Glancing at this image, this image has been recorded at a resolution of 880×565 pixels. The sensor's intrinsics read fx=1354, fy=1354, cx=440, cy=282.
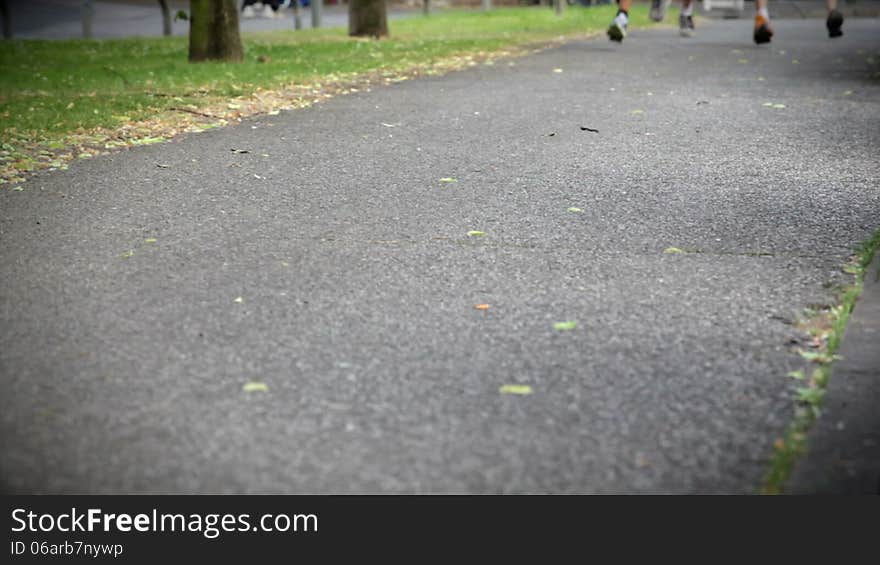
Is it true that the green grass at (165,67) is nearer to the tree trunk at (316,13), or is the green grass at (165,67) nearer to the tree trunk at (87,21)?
the tree trunk at (316,13)

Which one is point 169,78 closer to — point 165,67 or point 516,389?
point 165,67

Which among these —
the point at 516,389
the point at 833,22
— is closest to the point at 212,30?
the point at 833,22

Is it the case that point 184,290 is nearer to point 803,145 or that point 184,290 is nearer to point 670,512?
point 670,512

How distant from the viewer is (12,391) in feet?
12.4

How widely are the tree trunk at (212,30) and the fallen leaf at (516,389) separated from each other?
11082 mm

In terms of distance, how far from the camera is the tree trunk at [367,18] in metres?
19.7

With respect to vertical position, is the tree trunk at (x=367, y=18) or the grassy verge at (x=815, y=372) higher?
the tree trunk at (x=367, y=18)

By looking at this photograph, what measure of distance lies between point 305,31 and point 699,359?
17.8 metres

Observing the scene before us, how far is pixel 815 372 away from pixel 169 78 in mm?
9358

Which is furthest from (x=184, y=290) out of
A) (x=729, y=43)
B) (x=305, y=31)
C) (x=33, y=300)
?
(x=305, y=31)

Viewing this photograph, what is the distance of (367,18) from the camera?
1975 cm

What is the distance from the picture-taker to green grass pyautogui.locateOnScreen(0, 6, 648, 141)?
9.83m

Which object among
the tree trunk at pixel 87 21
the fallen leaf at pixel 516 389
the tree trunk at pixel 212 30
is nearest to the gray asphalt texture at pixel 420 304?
the fallen leaf at pixel 516 389

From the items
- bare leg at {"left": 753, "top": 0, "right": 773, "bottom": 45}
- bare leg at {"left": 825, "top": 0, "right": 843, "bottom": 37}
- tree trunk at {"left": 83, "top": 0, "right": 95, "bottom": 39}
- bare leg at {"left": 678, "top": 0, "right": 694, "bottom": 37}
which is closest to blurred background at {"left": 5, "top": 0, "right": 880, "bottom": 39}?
tree trunk at {"left": 83, "top": 0, "right": 95, "bottom": 39}
